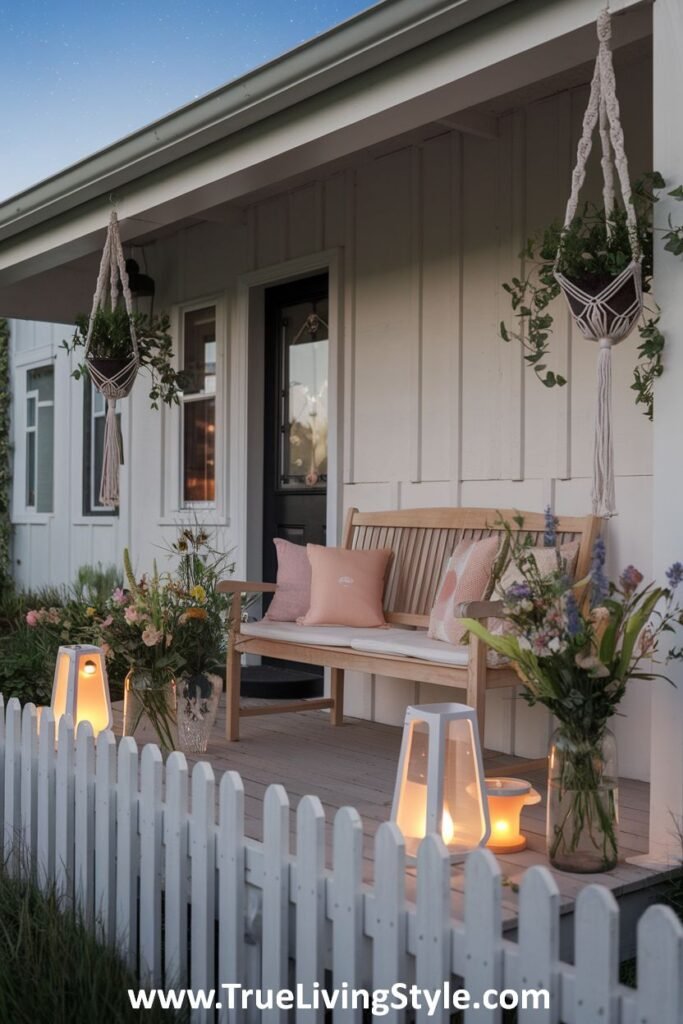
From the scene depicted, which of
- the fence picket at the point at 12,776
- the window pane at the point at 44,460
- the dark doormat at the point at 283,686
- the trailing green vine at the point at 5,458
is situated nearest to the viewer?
the fence picket at the point at 12,776

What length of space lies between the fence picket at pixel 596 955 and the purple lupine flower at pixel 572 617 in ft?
3.14

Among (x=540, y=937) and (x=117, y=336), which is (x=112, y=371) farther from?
(x=540, y=937)

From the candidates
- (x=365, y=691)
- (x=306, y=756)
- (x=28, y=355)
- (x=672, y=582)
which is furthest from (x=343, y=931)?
(x=28, y=355)

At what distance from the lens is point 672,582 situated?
2670 mm

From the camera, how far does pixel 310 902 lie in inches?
86.0

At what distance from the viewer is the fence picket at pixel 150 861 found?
257 cm

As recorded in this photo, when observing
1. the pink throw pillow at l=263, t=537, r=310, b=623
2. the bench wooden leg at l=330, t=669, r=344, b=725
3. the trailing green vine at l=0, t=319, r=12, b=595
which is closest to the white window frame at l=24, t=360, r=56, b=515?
the trailing green vine at l=0, t=319, r=12, b=595

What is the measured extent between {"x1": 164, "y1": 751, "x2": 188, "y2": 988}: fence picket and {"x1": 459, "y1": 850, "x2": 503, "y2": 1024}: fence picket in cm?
86

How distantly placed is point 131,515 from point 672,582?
486cm

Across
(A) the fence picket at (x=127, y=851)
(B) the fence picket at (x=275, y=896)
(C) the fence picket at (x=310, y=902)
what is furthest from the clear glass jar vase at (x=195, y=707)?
(C) the fence picket at (x=310, y=902)

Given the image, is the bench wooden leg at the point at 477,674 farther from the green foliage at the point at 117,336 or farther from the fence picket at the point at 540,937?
the green foliage at the point at 117,336

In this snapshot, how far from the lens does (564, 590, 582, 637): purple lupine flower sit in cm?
257

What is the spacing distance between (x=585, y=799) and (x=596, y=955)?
1073 mm

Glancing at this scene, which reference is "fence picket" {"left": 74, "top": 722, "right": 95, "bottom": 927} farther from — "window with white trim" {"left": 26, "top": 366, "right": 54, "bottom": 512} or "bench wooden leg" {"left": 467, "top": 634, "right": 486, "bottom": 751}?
"window with white trim" {"left": 26, "top": 366, "right": 54, "bottom": 512}
